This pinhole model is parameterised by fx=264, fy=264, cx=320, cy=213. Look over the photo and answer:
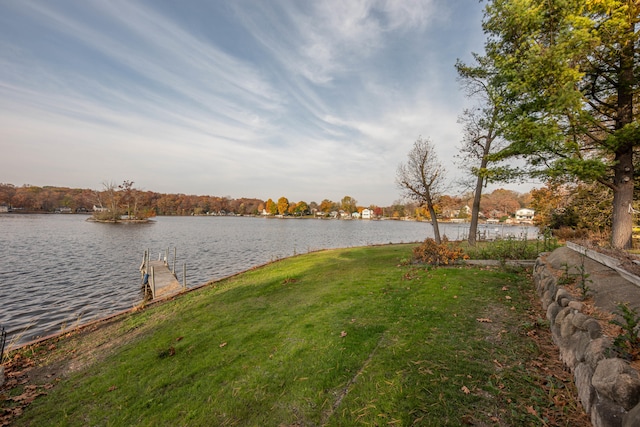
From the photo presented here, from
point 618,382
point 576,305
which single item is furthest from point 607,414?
point 576,305

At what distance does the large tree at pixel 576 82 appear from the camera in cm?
916

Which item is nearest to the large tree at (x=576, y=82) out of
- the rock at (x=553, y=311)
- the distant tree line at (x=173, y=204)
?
the rock at (x=553, y=311)

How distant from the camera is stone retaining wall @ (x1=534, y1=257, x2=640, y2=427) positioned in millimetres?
2636

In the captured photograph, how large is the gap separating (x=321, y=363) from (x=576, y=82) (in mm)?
13962

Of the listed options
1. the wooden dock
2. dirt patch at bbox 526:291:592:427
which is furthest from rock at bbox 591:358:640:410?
the wooden dock

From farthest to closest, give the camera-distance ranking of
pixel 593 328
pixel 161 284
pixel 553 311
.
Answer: pixel 161 284 < pixel 553 311 < pixel 593 328

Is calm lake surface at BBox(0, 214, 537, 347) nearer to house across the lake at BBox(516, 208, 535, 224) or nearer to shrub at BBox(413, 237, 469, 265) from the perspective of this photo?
shrub at BBox(413, 237, 469, 265)

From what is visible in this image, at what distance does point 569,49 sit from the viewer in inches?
368

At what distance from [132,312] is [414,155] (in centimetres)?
2118

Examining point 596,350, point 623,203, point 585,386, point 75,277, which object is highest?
point 623,203

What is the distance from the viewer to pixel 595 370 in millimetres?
3154

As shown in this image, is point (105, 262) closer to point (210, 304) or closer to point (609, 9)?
point (210, 304)

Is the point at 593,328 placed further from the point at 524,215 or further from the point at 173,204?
the point at 173,204

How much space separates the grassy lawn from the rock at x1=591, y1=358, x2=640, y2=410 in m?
0.90
